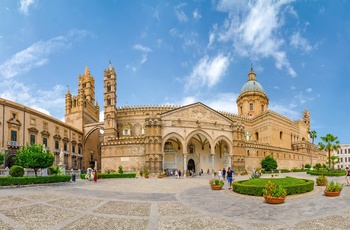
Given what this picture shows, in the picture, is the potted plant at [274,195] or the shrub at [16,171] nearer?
the potted plant at [274,195]

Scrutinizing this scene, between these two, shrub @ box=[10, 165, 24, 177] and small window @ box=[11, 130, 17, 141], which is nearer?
shrub @ box=[10, 165, 24, 177]

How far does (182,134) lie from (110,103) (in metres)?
18.8

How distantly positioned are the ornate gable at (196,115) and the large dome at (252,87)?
1158 inches

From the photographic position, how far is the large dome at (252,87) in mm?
76938

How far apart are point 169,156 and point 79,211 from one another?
125 ft

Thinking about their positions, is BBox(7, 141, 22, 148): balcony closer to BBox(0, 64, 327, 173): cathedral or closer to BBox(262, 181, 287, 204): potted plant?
BBox(0, 64, 327, 173): cathedral

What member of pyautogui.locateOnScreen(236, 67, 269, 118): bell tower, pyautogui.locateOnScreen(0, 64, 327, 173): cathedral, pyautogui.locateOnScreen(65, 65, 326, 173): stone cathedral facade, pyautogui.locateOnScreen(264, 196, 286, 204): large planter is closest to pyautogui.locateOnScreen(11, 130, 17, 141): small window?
pyautogui.locateOnScreen(0, 64, 327, 173): cathedral

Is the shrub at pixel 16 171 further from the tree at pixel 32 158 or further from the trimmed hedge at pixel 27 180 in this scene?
the trimmed hedge at pixel 27 180

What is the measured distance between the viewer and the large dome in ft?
252

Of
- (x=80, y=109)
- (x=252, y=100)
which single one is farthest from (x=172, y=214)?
(x=252, y=100)

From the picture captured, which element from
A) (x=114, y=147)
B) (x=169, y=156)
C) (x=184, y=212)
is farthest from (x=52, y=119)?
(x=184, y=212)

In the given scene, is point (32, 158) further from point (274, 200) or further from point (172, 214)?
point (274, 200)

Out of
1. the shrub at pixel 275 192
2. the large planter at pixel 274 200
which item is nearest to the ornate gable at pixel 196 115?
the shrub at pixel 275 192

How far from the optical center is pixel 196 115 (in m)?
49.2
